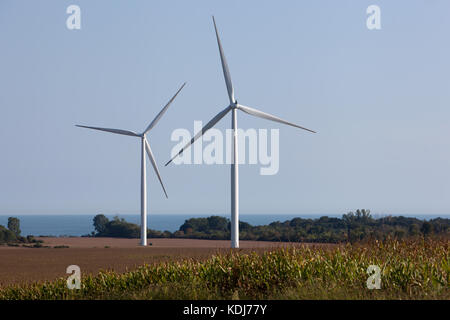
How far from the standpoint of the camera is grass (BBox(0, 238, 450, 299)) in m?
17.0

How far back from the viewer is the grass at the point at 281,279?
17.0 meters

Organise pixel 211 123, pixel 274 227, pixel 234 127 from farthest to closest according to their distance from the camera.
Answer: pixel 274 227, pixel 211 123, pixel 234 127

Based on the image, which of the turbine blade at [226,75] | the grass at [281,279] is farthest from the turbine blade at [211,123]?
the grass at [281,279]

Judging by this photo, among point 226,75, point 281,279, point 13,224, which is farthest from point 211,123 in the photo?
point 13,224

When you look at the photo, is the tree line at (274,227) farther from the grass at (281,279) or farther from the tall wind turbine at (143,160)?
the grass at (281,279)

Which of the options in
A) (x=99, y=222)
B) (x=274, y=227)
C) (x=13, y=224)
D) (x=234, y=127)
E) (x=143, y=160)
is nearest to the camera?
(x=234, y=127)

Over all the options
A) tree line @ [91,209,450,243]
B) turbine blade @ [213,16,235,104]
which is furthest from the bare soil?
tree line @ [91,209,450,243]

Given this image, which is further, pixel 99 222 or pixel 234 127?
pixel 99 222

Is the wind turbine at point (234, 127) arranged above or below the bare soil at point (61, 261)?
above

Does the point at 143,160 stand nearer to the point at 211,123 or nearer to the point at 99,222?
the point at 211,123

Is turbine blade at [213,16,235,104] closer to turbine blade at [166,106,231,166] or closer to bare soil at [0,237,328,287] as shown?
turbine blade at [166,106,231,166]

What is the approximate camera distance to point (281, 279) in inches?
734
